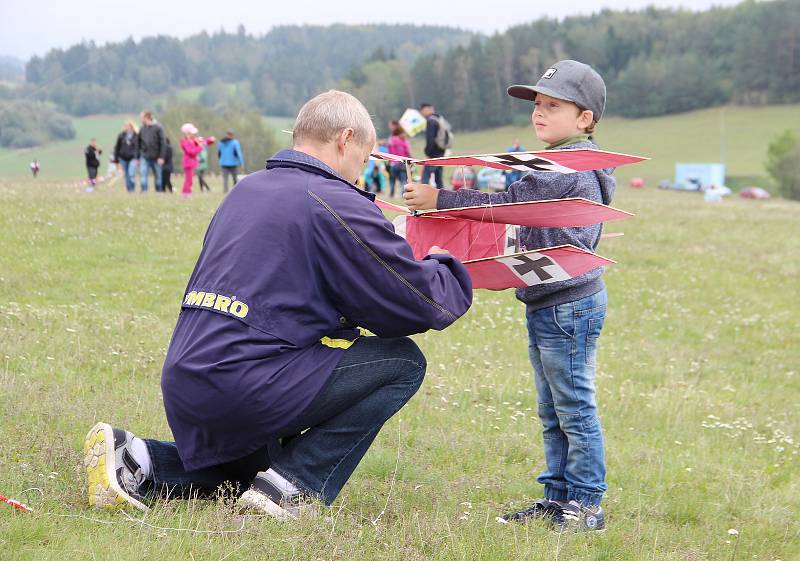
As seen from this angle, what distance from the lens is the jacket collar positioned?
14.4 feet

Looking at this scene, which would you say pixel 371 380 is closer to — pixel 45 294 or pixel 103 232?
pixel 45 294

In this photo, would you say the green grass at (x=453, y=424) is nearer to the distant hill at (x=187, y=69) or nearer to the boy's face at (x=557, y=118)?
the boy's face at (x=557, y=118)

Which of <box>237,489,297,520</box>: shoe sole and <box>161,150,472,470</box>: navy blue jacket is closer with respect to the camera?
<box>161,150,472,470</box>: navy blue jacket

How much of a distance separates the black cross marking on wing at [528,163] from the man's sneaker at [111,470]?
Answer: 98.9 inches

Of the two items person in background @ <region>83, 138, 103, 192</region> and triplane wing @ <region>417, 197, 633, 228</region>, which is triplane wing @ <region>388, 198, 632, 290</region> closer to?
triplane wing @ <region>417, 197, 633, 228</region>

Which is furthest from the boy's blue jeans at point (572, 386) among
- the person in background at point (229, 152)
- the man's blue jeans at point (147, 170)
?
the man's blue jeans at point (147, 170)

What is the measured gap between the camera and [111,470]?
4.54 metres

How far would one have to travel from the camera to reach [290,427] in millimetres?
4363

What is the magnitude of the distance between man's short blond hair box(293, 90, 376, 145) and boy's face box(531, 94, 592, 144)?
3.79 ft

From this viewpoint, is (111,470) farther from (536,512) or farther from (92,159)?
(92,159)

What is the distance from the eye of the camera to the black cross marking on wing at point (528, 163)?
4895 mm

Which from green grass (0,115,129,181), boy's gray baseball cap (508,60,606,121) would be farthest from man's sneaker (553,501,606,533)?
green grass (0,115,129,181)

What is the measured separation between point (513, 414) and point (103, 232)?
Answer: 10894mm

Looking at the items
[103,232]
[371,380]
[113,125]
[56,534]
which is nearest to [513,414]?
[371,380]
